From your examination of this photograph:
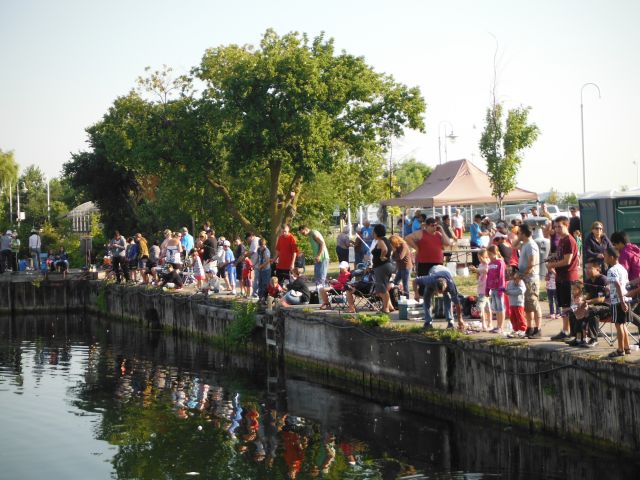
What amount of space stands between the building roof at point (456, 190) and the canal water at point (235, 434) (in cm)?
982

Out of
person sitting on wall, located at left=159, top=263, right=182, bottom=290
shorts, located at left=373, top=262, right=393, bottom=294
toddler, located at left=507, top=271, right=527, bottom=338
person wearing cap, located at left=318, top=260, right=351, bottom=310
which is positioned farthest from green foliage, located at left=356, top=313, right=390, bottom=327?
person sitting on wall, located at left=159, top=263, right=182, bottom=290

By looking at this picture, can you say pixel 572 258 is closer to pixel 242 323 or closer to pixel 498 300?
pixel 498 300

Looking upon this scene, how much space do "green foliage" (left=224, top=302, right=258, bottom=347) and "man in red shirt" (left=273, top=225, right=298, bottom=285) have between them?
1.93m

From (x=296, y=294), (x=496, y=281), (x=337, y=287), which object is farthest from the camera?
(x=296, y=294)

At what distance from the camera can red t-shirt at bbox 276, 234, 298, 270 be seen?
23.2 m

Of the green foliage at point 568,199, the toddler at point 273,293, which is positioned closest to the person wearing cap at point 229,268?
the toddler at point 273,293

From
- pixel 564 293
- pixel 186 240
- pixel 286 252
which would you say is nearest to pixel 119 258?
pixel 186 240

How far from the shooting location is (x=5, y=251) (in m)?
42.9

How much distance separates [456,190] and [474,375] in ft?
54.6

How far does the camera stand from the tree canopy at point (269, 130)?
118ft

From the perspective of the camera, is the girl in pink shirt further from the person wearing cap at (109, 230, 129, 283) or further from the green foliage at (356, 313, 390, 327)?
the person wearing cap at (109, 230, 129, 283)

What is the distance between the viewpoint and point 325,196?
141ft

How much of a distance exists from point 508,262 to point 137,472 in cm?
780

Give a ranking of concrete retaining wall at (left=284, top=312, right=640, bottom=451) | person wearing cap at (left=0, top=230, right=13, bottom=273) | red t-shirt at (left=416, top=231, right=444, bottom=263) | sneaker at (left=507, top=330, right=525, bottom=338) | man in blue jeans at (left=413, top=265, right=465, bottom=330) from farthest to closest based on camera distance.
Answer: person wearing cap at (left=0, top=230, right=13, bottom=273) < red t-shirt at (left=416, top=231, right=444, bottom=263) < man in blue jeans at (left=413, top=265, right=465, bottom=330) < sneaker at (left=507, top=330, right=525, bottom=338) < concrete retaining wall at (left=284, top=312, right=640, bottom=451)
